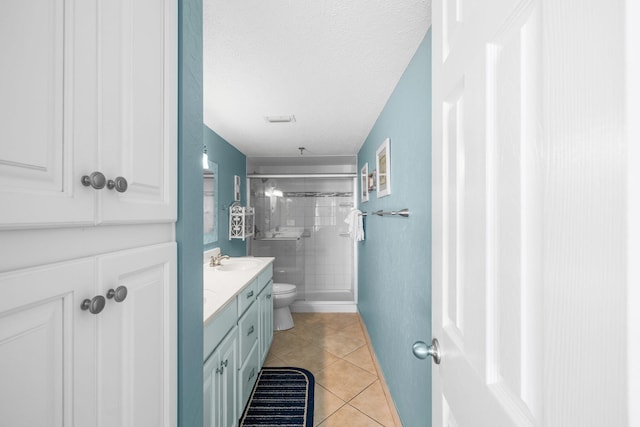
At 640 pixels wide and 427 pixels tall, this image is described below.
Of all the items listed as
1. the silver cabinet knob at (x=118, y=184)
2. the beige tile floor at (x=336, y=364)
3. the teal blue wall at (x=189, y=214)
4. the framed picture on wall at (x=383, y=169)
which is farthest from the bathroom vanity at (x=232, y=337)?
the framed picture on wall at (x=383, y=169)

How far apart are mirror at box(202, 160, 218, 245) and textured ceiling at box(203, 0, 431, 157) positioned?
44cm

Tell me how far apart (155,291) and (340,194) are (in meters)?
3.94

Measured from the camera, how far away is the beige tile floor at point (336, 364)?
1.94 metres

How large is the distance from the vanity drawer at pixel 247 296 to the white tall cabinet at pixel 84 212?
41.3 inches

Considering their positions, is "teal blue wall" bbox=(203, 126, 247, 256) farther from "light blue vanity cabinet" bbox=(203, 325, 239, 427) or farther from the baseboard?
the baseboard

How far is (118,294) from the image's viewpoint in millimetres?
546

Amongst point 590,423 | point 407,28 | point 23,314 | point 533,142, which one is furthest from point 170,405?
point 407,28

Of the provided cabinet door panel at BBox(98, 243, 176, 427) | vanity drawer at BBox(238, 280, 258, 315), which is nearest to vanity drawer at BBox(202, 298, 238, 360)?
vanity drawer at BBox(238, 280, 258, 315)

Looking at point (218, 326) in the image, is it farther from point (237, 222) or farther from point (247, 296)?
point (237, 222)

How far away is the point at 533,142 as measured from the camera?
0.37 meters

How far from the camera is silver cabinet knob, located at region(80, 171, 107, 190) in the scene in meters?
0.49

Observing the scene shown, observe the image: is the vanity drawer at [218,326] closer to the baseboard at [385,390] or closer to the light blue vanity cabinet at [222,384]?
the light blue vanity cabinet at [222,384]

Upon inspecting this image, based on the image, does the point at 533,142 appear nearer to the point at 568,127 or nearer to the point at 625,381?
the point at 568,127

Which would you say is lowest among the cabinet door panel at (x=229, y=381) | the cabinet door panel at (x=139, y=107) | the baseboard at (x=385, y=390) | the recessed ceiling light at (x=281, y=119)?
the baseboard at (x=385, y=390)
